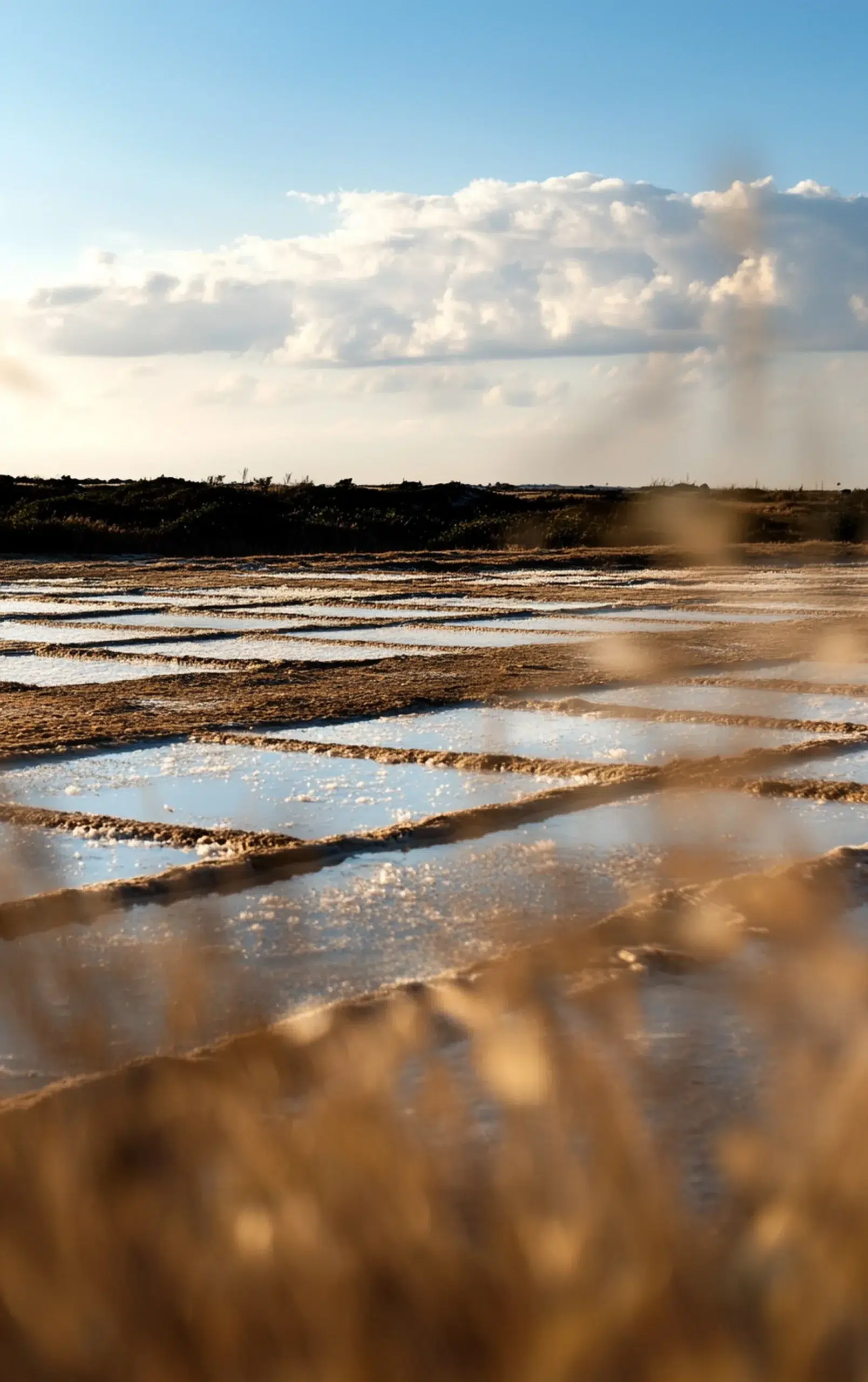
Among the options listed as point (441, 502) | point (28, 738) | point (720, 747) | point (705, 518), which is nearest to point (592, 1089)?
point (720, 747)

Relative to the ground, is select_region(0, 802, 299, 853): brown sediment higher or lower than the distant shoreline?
lower

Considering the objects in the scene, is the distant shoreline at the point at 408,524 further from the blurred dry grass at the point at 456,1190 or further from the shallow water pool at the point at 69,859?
the blurred dry grass at the point at 456,1190

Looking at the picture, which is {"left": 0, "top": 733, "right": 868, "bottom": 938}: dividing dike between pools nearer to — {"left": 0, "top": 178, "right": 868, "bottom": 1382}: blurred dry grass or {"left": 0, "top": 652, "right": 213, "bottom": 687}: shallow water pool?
{"left": 0, "top": 178, "right": 868, "bottom": 1382}: blurred dry grass

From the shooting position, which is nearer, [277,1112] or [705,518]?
[277,1112]

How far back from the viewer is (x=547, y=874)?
301 centimetres

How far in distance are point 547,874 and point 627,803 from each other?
2.46 ft

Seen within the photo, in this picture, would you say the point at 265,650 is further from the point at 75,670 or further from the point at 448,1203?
the point at 448,1203

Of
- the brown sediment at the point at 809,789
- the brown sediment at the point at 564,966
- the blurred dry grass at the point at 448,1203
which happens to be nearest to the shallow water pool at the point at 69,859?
the blurred dry grass at the point at 448,1203

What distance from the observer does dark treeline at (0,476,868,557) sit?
62.1ft

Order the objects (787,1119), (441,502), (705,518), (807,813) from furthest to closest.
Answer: (441,502)
(705,518)
(807,813)
(787,1119)

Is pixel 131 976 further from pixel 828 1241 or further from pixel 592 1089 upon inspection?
pixel 828 1241

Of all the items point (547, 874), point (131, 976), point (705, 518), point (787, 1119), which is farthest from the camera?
point (705, 518)

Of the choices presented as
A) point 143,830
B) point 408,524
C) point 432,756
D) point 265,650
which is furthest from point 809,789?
point 408,524

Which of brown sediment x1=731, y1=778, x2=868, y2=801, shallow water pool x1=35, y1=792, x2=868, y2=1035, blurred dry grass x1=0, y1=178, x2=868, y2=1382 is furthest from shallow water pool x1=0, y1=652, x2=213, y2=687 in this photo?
blurred dry grass x1=0, y1=178, x2=868, y2=1382
